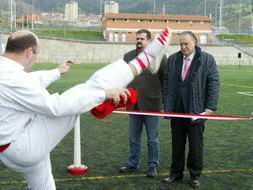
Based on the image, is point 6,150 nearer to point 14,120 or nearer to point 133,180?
point 14,120

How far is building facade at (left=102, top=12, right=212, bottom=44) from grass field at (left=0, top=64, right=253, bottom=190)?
238ft

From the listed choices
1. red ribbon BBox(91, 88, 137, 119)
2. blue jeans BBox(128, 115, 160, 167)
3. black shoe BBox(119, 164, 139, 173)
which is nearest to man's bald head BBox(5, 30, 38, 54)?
red ribbon BBox(91, 88, 137, 119)

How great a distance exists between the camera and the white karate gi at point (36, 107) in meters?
3.19

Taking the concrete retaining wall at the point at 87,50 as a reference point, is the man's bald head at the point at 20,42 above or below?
below

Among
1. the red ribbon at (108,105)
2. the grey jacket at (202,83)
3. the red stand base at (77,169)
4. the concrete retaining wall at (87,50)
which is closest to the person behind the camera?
the red ribbon at (108,105)

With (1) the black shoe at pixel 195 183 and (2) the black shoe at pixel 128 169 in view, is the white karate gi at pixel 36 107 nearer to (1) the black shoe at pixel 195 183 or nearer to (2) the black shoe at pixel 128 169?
(1) the black shoe at pixel 195 183

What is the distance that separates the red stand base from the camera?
6.78m

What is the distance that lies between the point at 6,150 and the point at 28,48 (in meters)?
0.86

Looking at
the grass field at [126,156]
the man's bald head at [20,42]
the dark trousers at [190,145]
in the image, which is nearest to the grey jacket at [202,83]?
the dark trousers at [190,145]

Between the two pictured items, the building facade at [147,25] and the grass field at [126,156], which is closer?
the grass field at [126,156]

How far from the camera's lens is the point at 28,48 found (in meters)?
3.43

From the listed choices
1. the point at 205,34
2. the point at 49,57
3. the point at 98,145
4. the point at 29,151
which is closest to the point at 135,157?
the point at 98,145

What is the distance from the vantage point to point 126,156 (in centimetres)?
801

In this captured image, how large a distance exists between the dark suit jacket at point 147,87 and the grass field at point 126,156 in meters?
1.16
